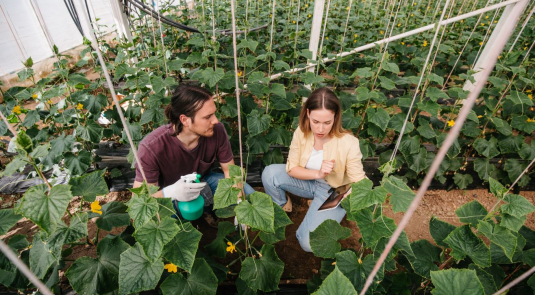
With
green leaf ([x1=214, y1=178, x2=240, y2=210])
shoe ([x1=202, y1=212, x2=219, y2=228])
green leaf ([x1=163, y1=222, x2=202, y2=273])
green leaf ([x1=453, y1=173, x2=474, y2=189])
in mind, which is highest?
green leaf ([x1=214, y1=178, x2=240, y2=210])

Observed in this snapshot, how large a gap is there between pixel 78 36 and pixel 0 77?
195 cm

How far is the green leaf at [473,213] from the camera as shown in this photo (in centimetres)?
140

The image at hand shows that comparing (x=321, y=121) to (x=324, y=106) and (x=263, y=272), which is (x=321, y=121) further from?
(x=263, y=272)

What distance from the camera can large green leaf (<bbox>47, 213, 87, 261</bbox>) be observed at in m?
1.16

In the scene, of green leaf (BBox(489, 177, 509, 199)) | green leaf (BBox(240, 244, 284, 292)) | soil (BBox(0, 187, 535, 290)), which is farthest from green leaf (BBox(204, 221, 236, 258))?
green leaf (BBox(489, 177, 509, 199))

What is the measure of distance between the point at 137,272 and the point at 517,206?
5.98 ft

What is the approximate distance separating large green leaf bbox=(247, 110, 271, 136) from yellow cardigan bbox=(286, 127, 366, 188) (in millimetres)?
312

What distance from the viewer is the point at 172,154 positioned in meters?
2.07

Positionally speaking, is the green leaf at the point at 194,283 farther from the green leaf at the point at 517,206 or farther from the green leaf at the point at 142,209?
the green leaf at the point at 517,206

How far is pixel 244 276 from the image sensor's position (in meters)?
1.52

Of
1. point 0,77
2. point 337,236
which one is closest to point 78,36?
point 0,77

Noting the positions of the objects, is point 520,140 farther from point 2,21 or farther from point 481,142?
point 2,21

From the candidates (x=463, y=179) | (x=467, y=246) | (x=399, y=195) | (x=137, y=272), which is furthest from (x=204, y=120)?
(x=463, y=179)

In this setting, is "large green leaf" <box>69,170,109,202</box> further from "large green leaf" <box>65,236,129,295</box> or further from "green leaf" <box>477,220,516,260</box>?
"green leaf" <box>477,220,516,260</box>
